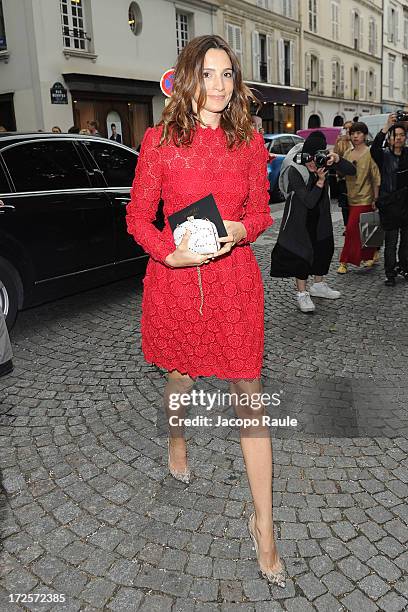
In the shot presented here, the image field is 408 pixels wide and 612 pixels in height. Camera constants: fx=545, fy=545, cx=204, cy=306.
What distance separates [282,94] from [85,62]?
1283 centimetres

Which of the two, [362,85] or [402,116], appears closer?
[402,116]

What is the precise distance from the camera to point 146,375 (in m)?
4.04

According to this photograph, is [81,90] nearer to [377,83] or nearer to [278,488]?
[278,488]

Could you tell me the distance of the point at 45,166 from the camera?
16.5 feet

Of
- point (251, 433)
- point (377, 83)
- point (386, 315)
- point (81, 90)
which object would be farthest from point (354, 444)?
point (377, 83)

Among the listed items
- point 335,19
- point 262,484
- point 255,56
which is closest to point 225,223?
point 262,484

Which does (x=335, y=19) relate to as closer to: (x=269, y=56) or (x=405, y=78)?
(x=269, y=56)

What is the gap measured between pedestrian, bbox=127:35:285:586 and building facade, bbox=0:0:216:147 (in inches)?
593

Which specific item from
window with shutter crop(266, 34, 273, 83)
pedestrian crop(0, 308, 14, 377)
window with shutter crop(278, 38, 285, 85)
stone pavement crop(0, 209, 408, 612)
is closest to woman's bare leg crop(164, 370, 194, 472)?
stone pavement crop(0, 209, 408, 612)

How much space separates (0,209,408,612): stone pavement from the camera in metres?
2.09

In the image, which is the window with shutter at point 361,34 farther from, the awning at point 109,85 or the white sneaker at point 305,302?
the white sneaker at point 305,302

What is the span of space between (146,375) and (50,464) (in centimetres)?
122

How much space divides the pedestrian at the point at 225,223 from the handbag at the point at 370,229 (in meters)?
4.38

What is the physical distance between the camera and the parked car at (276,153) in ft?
46.4
